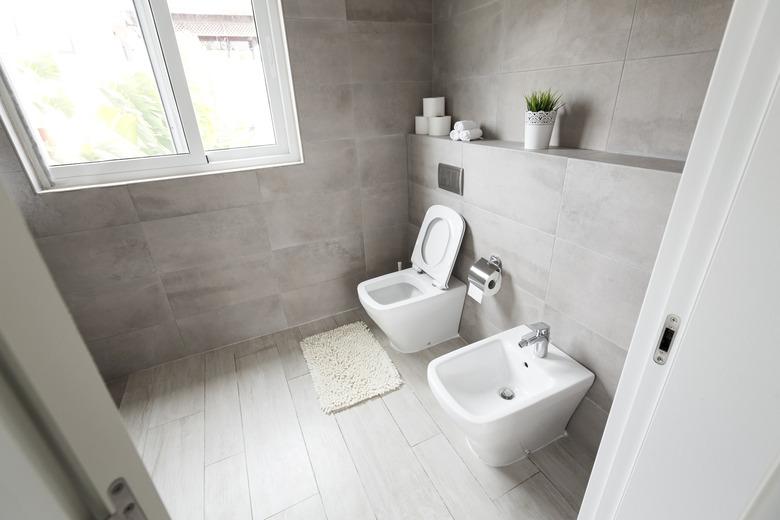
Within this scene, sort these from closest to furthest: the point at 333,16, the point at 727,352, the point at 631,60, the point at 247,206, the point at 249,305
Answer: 1. the point at 727,352
2. the point at 631,60
3. the point at 333,16
4. the point at 247,206
5. the point at 249,305

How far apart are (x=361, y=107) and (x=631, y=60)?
138 centimetres

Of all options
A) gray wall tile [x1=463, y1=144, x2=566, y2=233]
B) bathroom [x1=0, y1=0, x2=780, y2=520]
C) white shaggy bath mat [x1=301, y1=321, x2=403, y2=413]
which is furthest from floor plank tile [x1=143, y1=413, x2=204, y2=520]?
gray wall tile [x1=463, y1=144, x2=566, y2=233]

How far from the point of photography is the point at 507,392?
1.56m

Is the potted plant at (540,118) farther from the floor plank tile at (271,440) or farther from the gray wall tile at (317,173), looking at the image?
the floor plank tile at (271,440)

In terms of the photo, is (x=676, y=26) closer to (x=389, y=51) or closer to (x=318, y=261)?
(x=389, y=51)

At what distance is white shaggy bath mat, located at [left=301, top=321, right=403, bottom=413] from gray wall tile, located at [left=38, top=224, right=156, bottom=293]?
3.40 ft

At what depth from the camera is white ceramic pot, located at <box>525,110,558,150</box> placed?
1405 millimetres

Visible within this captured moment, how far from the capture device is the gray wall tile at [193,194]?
1.85m

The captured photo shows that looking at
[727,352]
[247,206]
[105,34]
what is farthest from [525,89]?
[105,34]

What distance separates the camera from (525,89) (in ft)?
5.31

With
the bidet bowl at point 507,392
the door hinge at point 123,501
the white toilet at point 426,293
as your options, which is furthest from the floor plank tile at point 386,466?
A: the door hinge at point 123,501

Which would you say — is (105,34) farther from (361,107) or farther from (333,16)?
(361,107)

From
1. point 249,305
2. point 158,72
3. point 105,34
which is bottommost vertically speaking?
point 249,305

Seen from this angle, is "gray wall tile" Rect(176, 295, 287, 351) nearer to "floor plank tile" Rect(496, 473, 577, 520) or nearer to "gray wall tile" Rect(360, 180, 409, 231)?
"gray wall tile" Rect(360, 180, 409, 231)
